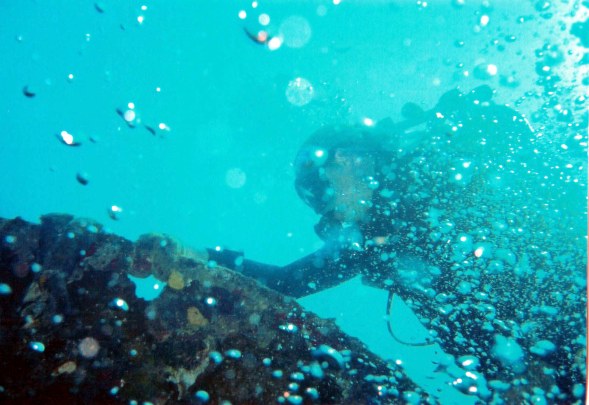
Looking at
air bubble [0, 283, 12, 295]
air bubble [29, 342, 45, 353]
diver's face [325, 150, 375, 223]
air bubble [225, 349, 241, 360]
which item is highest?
diver's face [325, 150, 375, 223]

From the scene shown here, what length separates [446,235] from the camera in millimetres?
6875

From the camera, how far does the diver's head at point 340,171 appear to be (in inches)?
297

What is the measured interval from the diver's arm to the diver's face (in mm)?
993

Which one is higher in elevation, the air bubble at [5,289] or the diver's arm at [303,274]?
the diver's arm at [303,274]

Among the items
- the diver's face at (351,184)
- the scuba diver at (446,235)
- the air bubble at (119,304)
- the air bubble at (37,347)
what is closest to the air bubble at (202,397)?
the air bubble at (119,304)

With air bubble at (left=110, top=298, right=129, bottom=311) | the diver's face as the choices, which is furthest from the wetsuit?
air bubble at (left=110, top=298, right=129, bottom=311)

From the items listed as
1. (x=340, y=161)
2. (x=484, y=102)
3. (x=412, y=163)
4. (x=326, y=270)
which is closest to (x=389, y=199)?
(x=412, y=163)

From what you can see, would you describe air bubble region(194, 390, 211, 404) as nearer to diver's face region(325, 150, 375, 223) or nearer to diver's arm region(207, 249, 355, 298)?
diver's arm region(207, 249, 355, 298)

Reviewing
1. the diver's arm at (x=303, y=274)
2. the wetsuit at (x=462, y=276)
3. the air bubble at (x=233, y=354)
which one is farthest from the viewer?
the diver's arm at (x=303, y=274)

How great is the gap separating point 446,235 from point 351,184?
2084mm

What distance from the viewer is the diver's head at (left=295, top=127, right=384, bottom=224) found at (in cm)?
753

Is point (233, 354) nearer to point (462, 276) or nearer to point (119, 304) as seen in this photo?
point (119, 304)

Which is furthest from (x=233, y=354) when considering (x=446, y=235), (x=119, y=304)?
(x=446, y=235)

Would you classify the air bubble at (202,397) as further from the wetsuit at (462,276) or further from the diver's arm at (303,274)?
the diver's arm at (303,274)
